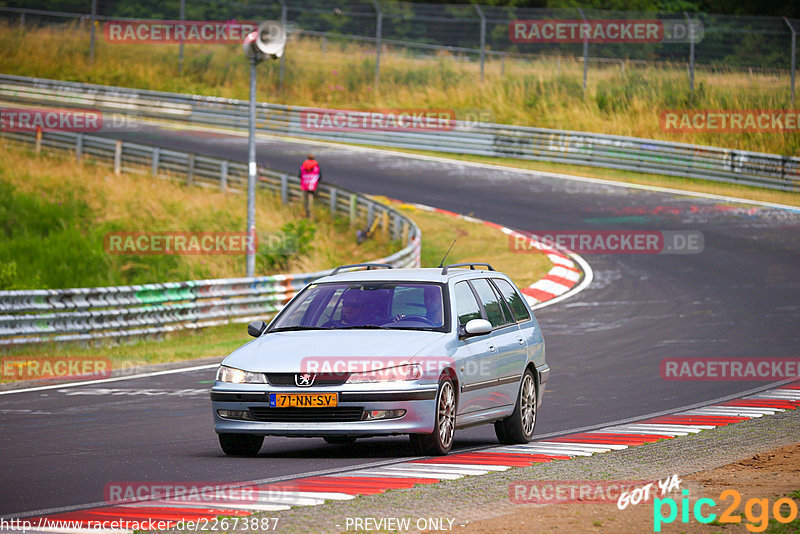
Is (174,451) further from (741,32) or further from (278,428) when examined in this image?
(741,32)

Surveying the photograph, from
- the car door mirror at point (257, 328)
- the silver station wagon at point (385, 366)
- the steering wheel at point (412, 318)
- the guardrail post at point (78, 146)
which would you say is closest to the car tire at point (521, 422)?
the silver station wagon at point (385, 366)

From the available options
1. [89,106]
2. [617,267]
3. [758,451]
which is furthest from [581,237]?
[89,106]

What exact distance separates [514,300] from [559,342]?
7.40m

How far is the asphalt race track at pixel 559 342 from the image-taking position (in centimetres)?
961

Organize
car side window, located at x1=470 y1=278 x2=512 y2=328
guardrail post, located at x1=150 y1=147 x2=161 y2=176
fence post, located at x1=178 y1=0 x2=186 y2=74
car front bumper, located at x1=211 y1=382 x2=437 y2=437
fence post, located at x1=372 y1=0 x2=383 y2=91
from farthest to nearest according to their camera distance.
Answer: fence post, located at x1=178 y1=0 x2=186 y2=74 → fence post, located at x1=372 y1=0 x2=383 y2=91 → guardrail post, located at x1=150 y1=147 x2=161 y2=176 → car side window, located at x1=470 y1=278 x2=512 y2=328 → car front bumper, located at x1=211 y1=382 x2=437 y2=437

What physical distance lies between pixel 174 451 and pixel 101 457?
64 cm

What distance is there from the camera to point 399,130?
44500 millimetres

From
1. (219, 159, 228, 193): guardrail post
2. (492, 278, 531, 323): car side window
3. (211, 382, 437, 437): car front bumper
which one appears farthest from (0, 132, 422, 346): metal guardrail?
(211, 382, 437, 437): car front bumper

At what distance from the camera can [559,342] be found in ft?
62.1

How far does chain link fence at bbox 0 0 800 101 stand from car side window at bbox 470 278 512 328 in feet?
92.9

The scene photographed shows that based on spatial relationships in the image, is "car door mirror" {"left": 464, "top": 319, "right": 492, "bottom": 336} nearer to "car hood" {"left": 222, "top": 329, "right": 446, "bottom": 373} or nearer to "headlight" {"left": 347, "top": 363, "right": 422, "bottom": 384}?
"car hood" {"left": 222, "top": 329, "right": 446, "bottom": 373}

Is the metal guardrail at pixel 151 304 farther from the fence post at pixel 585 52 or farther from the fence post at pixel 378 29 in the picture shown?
the fence post at pixel 378 29

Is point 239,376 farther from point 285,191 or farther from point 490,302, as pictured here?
point 285,191

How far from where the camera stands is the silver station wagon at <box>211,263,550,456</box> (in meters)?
9.45
